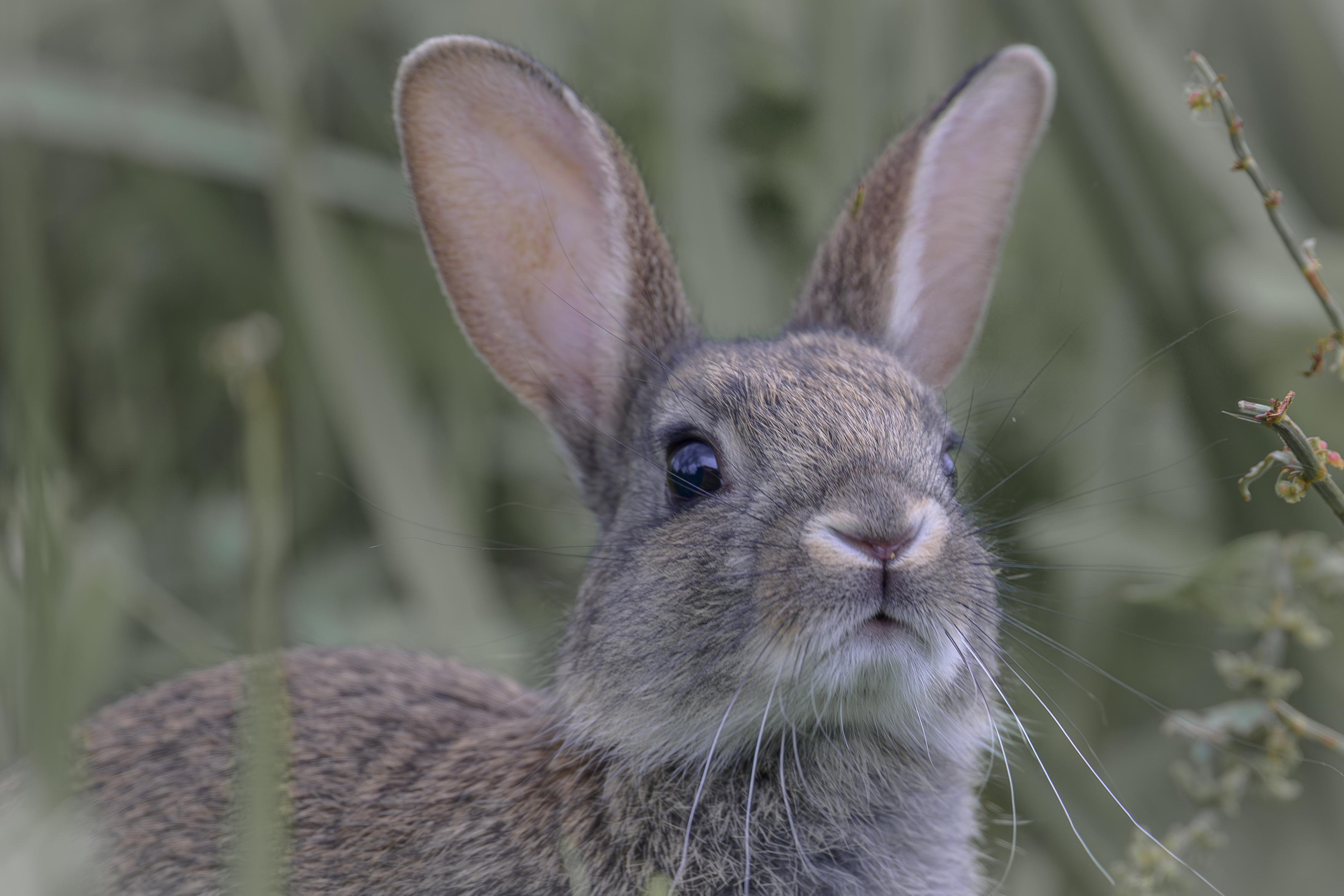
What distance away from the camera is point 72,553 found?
4305mm

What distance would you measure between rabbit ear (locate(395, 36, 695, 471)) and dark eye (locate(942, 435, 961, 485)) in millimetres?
857

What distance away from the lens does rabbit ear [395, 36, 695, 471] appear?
4.03 metres

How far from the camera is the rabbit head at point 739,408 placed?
10.1 feet

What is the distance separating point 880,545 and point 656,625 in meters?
0.65

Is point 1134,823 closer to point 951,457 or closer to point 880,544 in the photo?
point 880,544

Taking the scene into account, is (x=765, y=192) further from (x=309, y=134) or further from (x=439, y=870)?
(x=439, y=870)

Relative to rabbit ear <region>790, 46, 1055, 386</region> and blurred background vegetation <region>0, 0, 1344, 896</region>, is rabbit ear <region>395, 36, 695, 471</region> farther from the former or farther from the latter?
rabbit ear <region>790, 46, 1055, 386</region>

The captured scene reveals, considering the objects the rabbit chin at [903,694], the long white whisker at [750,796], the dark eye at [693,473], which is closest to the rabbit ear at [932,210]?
the dark eye at [693,473]

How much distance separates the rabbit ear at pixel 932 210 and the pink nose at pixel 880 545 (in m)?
1.28

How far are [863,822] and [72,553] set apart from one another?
252cm

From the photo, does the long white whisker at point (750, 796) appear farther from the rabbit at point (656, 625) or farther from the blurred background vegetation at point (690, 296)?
the blurred background vegetation at point (690, 296)

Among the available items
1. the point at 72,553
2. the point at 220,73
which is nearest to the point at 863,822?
the point at 72,553

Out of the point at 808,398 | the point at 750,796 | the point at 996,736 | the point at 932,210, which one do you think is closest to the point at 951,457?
the point at 808,398

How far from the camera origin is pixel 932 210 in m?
4.54
